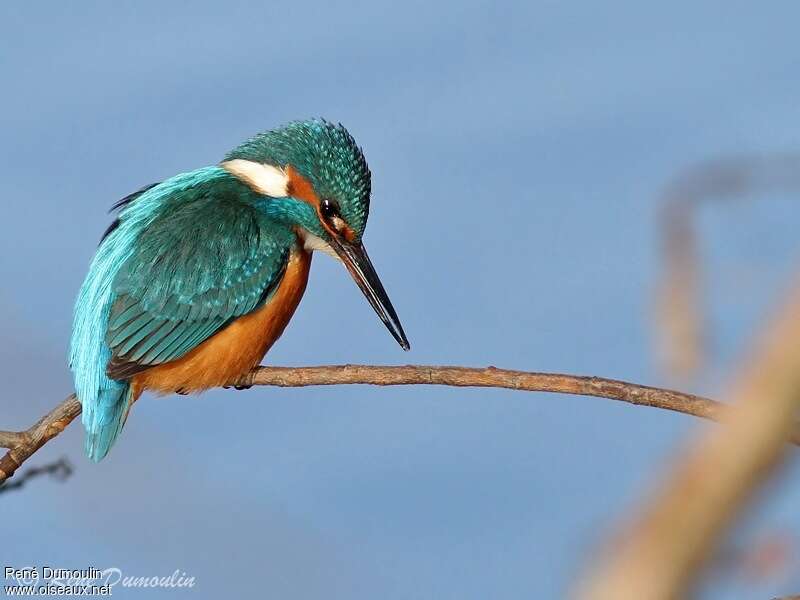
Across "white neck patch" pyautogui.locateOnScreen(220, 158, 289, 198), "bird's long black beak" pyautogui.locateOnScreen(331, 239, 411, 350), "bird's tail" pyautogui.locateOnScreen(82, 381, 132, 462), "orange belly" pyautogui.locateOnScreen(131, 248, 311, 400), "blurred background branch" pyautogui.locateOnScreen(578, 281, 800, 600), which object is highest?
"white neck patch" pyautogui.locateOnScreen(220, 158, 289, 198)

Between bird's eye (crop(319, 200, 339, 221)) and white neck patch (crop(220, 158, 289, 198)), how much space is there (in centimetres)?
19

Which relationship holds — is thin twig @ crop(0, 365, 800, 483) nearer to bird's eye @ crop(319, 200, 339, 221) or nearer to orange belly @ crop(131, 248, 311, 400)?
orange belly @ crop(131, 248, 311, 400)

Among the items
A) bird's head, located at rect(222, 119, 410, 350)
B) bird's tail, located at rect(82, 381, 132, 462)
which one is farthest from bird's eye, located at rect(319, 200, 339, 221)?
bird's tail, located at rect(82, 381, 132, 462)

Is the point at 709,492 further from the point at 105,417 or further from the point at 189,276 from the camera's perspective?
the point at 189,276

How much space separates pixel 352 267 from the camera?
452 cm

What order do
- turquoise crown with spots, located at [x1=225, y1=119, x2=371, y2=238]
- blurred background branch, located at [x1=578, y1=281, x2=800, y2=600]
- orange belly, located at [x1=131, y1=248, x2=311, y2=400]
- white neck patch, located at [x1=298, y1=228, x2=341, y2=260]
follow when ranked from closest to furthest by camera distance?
blurred background branch, located at [x1=578, y1=281, x2=800, y2=600] < orange belly, located at [x1=131, y1=248, x2=311, y2=400] < turquoise crown with spots, located at [x1=225, y1=119, x2=371, y2=238] < white neck patch, located at [x1=298, y1=228, x2=341, y2=260]

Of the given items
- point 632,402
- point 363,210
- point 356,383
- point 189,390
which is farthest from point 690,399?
point 189,390

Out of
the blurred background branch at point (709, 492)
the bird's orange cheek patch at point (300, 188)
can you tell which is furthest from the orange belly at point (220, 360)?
the blurred background branch at point (709, 492)

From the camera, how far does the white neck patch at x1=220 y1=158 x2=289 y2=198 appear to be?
458 centimetres

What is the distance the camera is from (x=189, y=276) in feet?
14.1

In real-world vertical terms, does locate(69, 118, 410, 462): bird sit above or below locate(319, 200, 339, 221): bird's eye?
below

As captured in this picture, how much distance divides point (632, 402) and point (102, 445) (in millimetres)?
2062

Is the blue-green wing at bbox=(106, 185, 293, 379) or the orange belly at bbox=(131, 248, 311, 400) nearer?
the blue-green wing at bbox=(106, 185, 293, 379)

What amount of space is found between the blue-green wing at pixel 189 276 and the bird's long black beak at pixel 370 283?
24 centimetres
